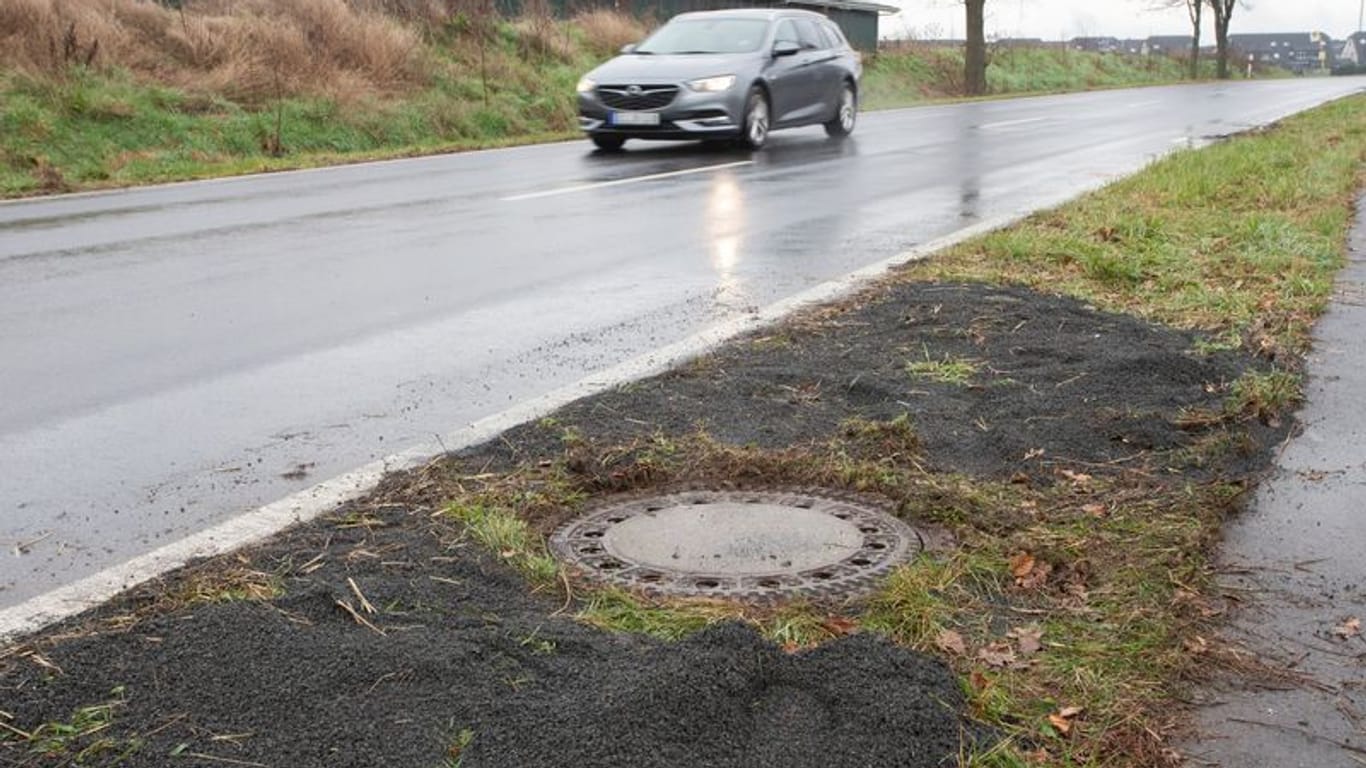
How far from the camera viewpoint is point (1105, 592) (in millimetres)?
3312

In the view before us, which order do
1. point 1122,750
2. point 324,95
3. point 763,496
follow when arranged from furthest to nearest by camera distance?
point 324,95, point 763,496, point 1122,750

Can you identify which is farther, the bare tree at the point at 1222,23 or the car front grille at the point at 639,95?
the bare tree at the point at 1222,23

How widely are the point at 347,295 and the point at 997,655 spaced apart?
5318mm

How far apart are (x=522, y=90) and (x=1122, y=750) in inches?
887

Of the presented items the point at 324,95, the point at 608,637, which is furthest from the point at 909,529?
the point at 324,95

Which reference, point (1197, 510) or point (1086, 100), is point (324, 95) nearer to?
point (1197, 510)

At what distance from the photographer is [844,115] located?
20188 millimetres

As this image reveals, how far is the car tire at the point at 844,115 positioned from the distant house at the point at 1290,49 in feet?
224

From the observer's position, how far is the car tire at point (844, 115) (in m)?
20.0

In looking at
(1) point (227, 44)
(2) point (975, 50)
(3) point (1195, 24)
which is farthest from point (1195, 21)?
(1) point (227, 44)

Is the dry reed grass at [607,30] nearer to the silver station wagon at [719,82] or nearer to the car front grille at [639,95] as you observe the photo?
the silver station wagon at [719,82]

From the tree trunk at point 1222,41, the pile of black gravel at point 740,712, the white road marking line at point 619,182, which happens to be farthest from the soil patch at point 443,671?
the tree trunk at point 1222,41

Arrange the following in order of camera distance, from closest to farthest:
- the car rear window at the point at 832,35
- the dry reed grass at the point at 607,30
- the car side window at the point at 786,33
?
the car side window at the point at 786,33, the car rear window at the point at 832,35, the dry reed grass at the point at 607,30

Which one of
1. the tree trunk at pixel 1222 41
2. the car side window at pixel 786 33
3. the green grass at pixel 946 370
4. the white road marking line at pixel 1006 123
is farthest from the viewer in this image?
the tree trunk at pixel 1222 41
